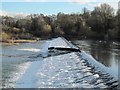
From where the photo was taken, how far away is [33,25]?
60.2 m

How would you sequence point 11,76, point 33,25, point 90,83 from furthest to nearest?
point 33,25 → point 11,76 → point 90,83

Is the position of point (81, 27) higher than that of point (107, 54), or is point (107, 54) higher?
point (81, 27)

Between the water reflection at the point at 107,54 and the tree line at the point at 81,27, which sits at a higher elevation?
the tree line at the point at 81,27

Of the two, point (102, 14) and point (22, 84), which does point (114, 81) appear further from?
point (102, 14)

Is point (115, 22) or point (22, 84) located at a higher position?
point (115, 22)

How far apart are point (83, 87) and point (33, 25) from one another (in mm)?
55518

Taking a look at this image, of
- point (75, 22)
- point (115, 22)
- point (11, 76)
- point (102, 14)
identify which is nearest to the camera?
point (11, 76)

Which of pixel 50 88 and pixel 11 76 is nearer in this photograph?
pixel 50 88

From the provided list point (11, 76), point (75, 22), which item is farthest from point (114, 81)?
point (75, 22)

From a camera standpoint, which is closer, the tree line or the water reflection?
the water reflection

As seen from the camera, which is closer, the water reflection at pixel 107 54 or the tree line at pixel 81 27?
the water reflection at pixel 107 54

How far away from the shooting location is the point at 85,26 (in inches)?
1993

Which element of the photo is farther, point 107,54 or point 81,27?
point 81,27

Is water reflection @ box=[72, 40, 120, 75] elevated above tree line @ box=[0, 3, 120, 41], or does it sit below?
below
